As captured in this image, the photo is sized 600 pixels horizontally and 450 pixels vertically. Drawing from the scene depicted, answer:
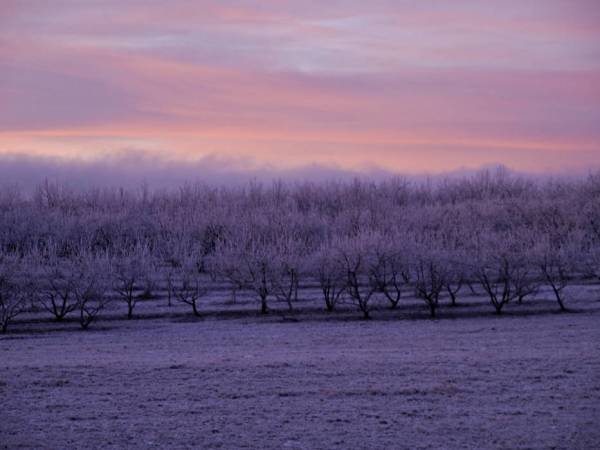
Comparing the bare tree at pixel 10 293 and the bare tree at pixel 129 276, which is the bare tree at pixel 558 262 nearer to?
the bare tree at pixel 129 276

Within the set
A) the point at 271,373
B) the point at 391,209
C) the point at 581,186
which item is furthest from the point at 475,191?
the point at 271,373

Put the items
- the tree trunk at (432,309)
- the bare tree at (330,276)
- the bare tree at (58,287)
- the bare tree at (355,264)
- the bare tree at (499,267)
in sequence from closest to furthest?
the tree trunk at (432,309), the bare tree at (58,287), the bare tree at (499,267), the bare tree at (355,264), the bare tree at (330,276)

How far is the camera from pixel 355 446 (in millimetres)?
8547

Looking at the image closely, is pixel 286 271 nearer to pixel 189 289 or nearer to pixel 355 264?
pixel 355 264

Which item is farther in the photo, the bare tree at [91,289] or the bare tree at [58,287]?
the bare tree at [58,287]

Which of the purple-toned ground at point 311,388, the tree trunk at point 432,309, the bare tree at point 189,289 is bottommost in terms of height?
the purple-toned ground at point 311,388

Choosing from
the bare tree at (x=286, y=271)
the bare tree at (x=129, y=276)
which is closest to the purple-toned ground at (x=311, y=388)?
the bare tree at (x=129, y=276)

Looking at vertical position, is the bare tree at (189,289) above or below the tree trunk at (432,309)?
above

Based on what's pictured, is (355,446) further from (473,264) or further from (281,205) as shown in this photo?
(281,205)

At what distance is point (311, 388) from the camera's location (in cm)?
1153

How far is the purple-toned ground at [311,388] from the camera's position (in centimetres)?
897

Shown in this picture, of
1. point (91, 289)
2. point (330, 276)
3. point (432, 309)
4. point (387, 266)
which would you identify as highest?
point (387, 266)

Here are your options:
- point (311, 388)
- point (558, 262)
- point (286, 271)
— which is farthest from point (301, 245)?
point (311, 388)

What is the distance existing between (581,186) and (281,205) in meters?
19.6
